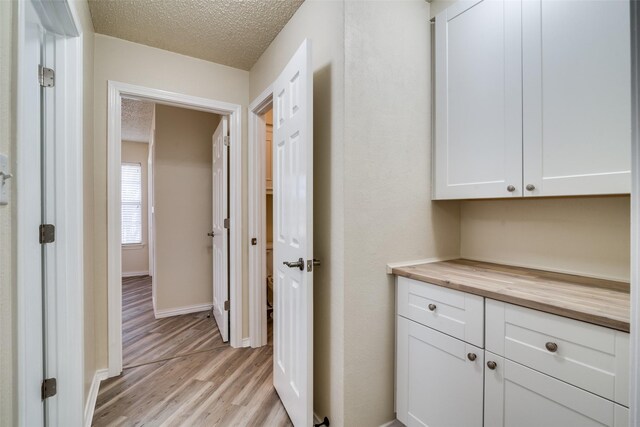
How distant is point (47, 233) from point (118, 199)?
95 centimetres

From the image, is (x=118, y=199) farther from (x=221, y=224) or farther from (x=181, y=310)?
(x=181, y=310)

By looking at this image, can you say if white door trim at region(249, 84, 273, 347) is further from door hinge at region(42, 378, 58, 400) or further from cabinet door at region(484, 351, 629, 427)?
cabinet door at region(484, 351, 629, 427)

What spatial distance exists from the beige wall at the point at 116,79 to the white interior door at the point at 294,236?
0.99m

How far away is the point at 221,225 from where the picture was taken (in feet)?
9.06

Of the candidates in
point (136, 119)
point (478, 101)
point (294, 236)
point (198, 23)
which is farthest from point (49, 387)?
point (136, 119)

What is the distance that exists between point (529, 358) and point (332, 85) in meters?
1.39

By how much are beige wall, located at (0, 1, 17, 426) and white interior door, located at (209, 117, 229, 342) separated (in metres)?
1.86

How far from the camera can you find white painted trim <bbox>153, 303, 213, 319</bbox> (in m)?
3.26

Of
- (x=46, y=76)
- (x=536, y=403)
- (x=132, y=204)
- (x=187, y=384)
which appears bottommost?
(x=187, y=384)

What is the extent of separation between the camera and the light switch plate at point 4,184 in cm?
71

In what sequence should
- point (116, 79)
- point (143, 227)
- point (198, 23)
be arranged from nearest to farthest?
point (198, 23)
point (116, 79)
point (143, 227)

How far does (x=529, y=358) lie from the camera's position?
1.05m

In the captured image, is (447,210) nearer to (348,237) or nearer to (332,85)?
(348,237)

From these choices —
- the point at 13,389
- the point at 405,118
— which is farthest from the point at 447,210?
the point at 13,389
